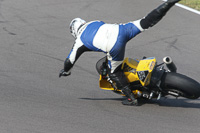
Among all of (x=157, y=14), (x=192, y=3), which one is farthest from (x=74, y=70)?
(x=192, y=3)

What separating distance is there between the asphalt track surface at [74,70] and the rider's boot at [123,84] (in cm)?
16

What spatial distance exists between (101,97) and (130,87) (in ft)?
2.44

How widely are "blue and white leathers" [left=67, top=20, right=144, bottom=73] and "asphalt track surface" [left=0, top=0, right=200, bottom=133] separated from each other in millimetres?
953

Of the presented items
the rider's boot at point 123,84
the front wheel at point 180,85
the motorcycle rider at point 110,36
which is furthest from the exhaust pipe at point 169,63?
the rider's boot at point 123,84

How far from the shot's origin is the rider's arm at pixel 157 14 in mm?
5525

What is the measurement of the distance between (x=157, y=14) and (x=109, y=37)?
0.80 meters

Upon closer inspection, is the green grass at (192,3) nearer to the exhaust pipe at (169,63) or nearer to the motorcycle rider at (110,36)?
the exhaust pipe at (169,63)

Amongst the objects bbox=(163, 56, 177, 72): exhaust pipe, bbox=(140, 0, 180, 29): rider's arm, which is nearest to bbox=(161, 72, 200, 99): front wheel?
bbox=(163, 56, 177, 72): exhaust pipe

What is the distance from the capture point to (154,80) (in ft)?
20.3

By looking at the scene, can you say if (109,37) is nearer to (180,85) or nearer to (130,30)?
(130,30)

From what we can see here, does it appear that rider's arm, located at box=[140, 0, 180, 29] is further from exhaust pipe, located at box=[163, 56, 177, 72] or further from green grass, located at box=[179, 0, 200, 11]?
green grass, located at box=[179, 0, 200, 11]

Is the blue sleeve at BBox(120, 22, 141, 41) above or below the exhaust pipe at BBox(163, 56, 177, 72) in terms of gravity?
above

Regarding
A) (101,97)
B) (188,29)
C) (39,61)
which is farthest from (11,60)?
(188,29)

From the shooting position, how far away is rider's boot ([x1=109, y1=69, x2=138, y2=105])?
6.35 m
